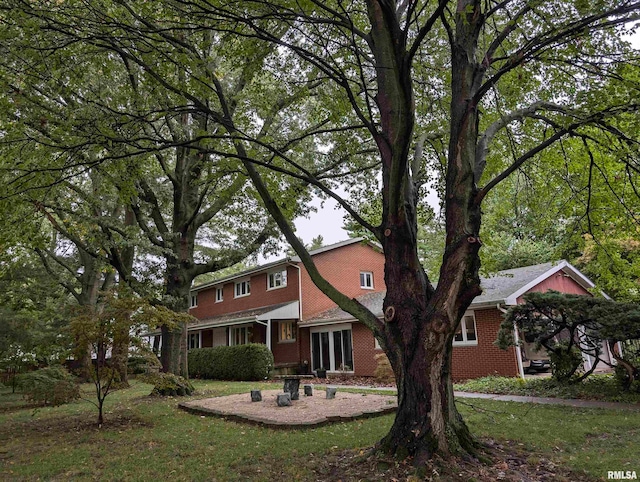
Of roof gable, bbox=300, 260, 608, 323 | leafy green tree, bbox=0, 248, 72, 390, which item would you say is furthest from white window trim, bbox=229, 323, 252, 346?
leafy green tree, bbox=0, 248, 72, 390

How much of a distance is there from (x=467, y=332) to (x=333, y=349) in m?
7.25

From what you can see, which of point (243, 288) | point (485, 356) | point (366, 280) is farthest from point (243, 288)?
point (485, 356)

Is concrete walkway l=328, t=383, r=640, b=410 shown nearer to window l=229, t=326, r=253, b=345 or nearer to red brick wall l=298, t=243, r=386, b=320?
red brick wall l=298, t=243, r=386, b=320

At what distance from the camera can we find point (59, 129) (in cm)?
686

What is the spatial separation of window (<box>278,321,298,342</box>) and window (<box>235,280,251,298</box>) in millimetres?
3609

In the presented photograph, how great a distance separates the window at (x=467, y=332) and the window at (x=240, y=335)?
1346cm

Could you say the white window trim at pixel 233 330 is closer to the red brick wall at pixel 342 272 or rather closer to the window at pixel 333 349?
the red brick wall at pixel 342 272

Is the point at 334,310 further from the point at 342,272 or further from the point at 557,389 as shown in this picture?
the point at 557,389

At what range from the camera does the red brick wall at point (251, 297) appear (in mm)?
23062

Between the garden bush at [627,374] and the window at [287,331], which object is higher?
the window at [287,331]

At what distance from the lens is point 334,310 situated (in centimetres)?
2245

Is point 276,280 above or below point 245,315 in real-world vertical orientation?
above

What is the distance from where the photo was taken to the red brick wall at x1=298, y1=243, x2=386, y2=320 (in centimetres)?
2270

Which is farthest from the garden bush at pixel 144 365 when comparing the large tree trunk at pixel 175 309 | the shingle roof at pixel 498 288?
the shingle roof at pixel 498 288
